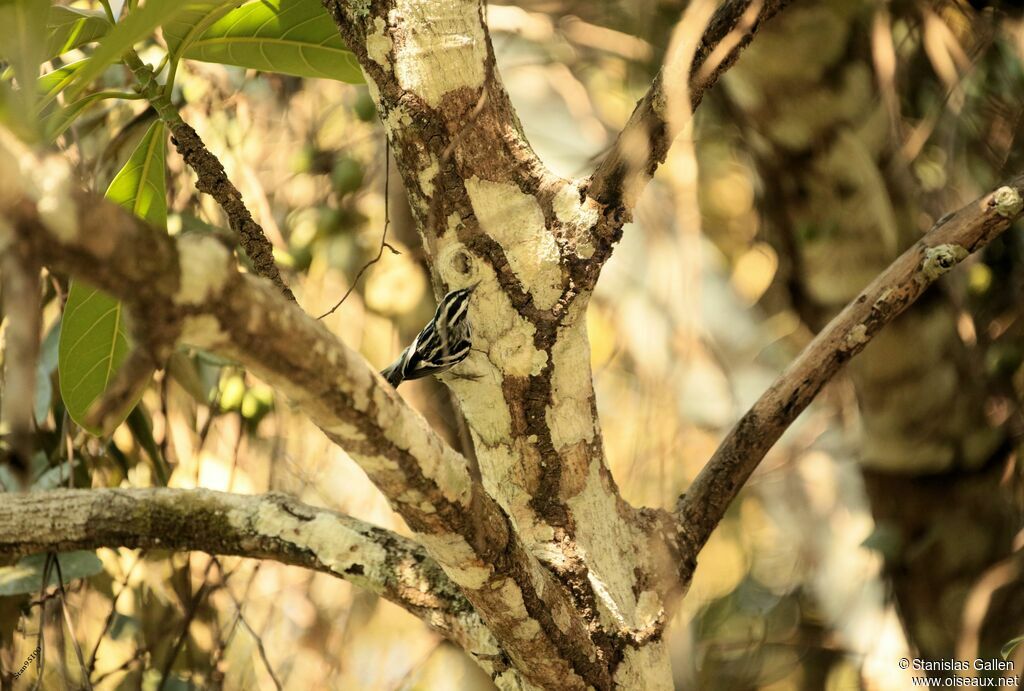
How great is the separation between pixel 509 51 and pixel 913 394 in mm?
1181

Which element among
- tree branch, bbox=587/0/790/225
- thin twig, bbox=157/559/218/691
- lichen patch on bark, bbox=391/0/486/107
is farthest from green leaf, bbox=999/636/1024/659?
thin twig, bbox=157/559/218/691

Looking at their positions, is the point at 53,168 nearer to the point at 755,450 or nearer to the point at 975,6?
the point at 755,450

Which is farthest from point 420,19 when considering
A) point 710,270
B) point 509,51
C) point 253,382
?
point 710,270

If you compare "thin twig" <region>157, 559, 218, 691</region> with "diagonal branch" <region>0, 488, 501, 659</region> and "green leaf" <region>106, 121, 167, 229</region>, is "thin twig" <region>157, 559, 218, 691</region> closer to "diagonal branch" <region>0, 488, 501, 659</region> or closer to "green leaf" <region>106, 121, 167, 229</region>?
"diagonal branch" <region>0, 488, 501, 659</region>

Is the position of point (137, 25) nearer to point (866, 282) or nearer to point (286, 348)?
point (286, 348)

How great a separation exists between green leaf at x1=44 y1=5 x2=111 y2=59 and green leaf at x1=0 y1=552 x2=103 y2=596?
680 mm

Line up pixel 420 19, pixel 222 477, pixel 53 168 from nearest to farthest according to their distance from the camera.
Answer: pixel 53 168
pixel 420 19
pixel 222 477

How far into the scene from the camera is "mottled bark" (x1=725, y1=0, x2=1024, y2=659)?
5.02 feet

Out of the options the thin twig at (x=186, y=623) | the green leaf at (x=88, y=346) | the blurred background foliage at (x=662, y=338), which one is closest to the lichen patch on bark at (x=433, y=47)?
the green leaf at (x=88, y=346)

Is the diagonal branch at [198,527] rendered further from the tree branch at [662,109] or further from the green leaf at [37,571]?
the tree branch at [662,109]

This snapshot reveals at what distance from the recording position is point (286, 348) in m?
0.51

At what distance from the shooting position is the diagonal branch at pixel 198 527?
0.97m

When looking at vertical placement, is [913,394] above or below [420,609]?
above

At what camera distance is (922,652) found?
69.8 inches
